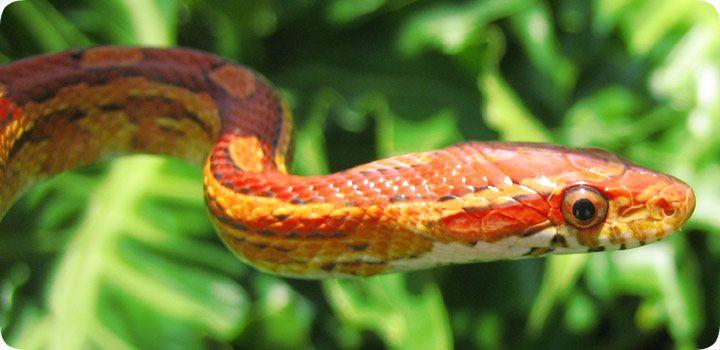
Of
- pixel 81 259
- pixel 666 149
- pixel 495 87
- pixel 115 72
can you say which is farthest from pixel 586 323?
pixel 115 72

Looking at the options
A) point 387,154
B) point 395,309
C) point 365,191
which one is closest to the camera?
point 365,191

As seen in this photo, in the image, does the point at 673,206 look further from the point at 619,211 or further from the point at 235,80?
the point at 235,80

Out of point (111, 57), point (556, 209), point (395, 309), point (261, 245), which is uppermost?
point (556, 209)

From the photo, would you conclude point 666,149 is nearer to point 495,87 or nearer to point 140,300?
point 495,87

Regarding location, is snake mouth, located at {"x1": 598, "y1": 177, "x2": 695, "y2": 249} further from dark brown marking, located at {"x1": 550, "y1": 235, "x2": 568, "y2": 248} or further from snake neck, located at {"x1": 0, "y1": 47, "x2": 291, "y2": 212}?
snake neck, located at {"x1": 0, "y1": 47, "x2": 291, "y2": 212}

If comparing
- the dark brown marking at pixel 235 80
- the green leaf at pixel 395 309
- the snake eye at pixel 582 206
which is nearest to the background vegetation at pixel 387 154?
the green leaf at pixel 395 309

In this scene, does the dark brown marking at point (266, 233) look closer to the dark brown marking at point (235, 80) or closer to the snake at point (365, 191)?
the snake at point (365, 191)

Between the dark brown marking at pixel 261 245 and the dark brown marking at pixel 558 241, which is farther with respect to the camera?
the dark brown marking at pixel 261 245

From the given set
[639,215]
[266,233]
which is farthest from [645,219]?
[266,233]
